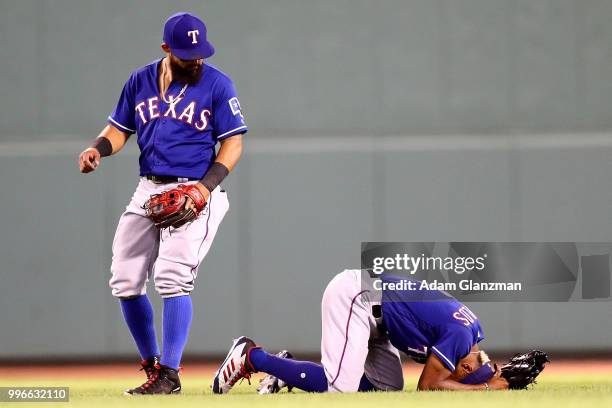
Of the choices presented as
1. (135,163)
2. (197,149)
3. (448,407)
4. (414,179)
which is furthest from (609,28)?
(448,407)

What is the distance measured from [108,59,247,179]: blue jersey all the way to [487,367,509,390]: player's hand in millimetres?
1525

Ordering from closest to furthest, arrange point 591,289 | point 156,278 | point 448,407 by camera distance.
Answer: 1. point 448,407
2. point 156,278
3. point 591,289

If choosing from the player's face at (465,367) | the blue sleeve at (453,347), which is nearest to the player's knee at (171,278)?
the blue sleeve at (453,347)

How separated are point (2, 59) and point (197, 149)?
3.40 m

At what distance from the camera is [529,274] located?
7438mm

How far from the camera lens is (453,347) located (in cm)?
441

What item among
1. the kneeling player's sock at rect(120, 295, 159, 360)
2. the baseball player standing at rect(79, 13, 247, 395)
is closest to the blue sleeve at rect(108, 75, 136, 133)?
the baseball player standing at rect(79, 13, 247, 395)

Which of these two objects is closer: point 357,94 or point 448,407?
point 448,407

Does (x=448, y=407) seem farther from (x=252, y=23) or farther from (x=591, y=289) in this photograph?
(x=252, y=23)

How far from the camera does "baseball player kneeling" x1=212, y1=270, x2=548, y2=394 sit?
4.45m

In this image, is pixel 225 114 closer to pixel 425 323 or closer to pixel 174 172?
pixel 174 172

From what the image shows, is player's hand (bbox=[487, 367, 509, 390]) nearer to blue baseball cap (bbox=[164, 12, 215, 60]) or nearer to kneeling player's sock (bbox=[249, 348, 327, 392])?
kneeling player's sock (bbox=[249, 348, 327, 392])

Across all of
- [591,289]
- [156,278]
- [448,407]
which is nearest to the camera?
[448,407]

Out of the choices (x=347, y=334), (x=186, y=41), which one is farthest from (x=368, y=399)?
(x=186, y=41)
